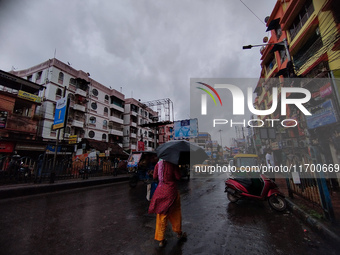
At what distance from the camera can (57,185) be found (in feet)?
29.5

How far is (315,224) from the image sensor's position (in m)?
3.67

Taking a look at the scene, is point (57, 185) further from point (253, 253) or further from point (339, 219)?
point (339, 219)

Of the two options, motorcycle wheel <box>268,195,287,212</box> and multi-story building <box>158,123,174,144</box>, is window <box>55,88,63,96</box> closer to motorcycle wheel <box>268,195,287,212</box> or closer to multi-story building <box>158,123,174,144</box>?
motorcycle wheel <box>268,195,287,212</box>

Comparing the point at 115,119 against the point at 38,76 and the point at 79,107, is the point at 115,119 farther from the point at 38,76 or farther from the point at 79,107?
the point at 38,76

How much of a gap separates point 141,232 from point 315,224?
12.8 feet

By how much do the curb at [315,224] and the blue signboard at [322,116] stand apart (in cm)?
550

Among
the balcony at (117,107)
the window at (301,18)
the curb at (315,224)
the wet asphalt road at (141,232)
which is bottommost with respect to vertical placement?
the wet asphalt road at (141,232)

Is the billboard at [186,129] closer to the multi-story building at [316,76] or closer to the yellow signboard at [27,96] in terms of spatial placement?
the multi-story building at [316,76]

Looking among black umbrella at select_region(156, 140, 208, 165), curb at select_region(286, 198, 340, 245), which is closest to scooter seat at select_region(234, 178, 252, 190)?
curb at select_region(286, 198, 340, 245)

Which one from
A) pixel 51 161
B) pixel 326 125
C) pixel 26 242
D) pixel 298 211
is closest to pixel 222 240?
pixel 298 211

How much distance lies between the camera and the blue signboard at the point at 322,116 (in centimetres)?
822

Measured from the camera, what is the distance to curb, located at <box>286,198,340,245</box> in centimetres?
304

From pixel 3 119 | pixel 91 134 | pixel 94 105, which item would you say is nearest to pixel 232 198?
pixel 3 119

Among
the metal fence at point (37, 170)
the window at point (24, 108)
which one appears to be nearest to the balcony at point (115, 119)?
the window at point (24, 108)
